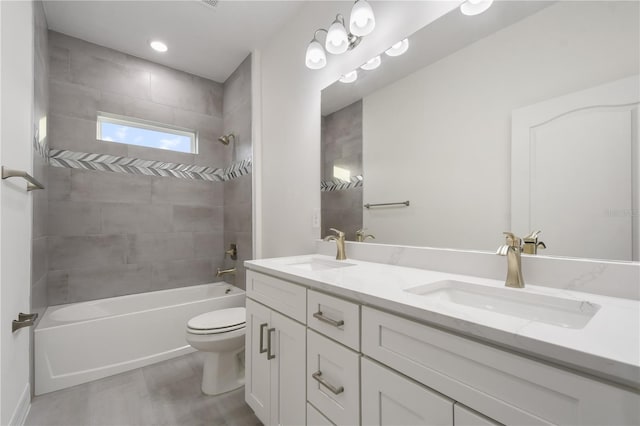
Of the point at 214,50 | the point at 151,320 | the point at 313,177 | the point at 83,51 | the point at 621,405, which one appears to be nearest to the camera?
the point at 621,405

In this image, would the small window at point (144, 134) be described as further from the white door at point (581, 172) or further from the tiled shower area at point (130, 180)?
the white door at point (581, 172)

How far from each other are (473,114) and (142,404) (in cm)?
237

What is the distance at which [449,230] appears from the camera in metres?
1.22

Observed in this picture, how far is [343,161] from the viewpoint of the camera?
1740 mm

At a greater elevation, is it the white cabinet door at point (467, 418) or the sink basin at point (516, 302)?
the sink basin at point (516, 302)

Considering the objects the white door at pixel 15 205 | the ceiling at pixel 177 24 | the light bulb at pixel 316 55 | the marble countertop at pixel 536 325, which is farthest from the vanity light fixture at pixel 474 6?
the white door at pixel 15 205

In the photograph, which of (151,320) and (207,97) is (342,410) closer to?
(151,320)

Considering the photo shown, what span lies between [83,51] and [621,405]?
364 cm

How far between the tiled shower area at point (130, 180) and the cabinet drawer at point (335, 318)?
1685 millimetres

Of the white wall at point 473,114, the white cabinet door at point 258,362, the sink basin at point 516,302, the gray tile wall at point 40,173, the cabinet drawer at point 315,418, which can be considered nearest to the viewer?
the sink basin at point 516,302

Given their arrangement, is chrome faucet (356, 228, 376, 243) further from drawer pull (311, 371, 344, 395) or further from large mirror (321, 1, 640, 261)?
drawer pull (311, 371, 344, 395)

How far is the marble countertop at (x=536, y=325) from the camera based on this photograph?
1.49 ft

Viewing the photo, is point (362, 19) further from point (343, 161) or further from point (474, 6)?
point (343, 161)

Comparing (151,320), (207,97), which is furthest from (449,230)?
(207,97)
